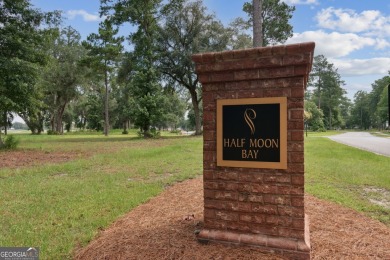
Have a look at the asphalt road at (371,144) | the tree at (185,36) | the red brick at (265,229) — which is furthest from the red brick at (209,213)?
the tree at (185,36)

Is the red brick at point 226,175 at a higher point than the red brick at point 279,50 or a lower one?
lower

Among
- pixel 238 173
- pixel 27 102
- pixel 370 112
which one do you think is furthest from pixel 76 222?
pixel 370 112

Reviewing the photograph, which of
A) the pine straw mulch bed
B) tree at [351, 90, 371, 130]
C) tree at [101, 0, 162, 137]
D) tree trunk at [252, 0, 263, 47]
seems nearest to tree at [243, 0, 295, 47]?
tree at [101, 0, 162, 137]

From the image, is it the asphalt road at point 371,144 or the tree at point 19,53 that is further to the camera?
the asphalt road at point 371,144

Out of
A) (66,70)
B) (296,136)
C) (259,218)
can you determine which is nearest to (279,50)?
(296,136)

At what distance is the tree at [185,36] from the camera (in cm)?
2455

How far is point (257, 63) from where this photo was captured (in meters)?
2.61

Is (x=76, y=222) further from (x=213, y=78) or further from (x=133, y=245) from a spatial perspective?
(x=213, y=78)

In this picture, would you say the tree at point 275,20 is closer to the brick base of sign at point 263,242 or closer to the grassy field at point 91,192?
the grassy field at point 91,192

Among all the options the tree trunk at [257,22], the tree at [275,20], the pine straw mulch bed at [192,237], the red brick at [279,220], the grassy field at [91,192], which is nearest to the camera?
the red brick at [279,220]

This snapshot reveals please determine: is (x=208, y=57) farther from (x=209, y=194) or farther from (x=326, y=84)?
(x=326, y=84)

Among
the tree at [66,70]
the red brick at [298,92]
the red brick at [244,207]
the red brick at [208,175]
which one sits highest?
the tree at [66,70]

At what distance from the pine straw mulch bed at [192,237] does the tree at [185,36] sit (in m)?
21.7

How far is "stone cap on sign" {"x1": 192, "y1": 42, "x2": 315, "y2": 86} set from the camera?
Answer: 97.1 inches
